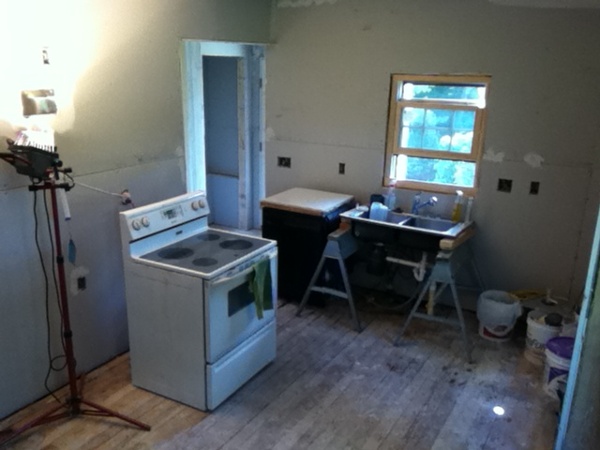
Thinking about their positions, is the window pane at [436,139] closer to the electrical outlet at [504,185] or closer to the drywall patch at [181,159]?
the electrical outlet at [504,185]

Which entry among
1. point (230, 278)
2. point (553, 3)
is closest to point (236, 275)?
point (230, 278)

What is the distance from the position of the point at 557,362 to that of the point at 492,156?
1468mm

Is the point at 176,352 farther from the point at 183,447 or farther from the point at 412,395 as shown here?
the point at 412,395

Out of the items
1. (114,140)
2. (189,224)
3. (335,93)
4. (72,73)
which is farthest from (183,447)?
(335,93)

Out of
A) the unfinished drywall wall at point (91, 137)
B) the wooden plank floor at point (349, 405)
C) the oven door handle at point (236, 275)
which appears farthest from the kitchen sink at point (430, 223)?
the unfinished drywall wall at point (91, 137)

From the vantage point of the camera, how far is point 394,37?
3.93 meters

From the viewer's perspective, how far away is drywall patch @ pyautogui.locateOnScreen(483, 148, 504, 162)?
3.74 m

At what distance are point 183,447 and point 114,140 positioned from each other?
69.5 inches

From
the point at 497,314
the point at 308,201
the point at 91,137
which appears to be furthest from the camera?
the point at 308,201

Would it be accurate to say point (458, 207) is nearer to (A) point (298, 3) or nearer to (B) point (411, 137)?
(B) point (411, 137)

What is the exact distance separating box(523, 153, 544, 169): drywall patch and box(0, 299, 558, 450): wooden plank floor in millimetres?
1226

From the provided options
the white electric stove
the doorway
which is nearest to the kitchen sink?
the white electric stove

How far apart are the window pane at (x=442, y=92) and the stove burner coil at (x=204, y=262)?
2.05 m

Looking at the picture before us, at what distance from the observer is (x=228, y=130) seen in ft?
18.7
